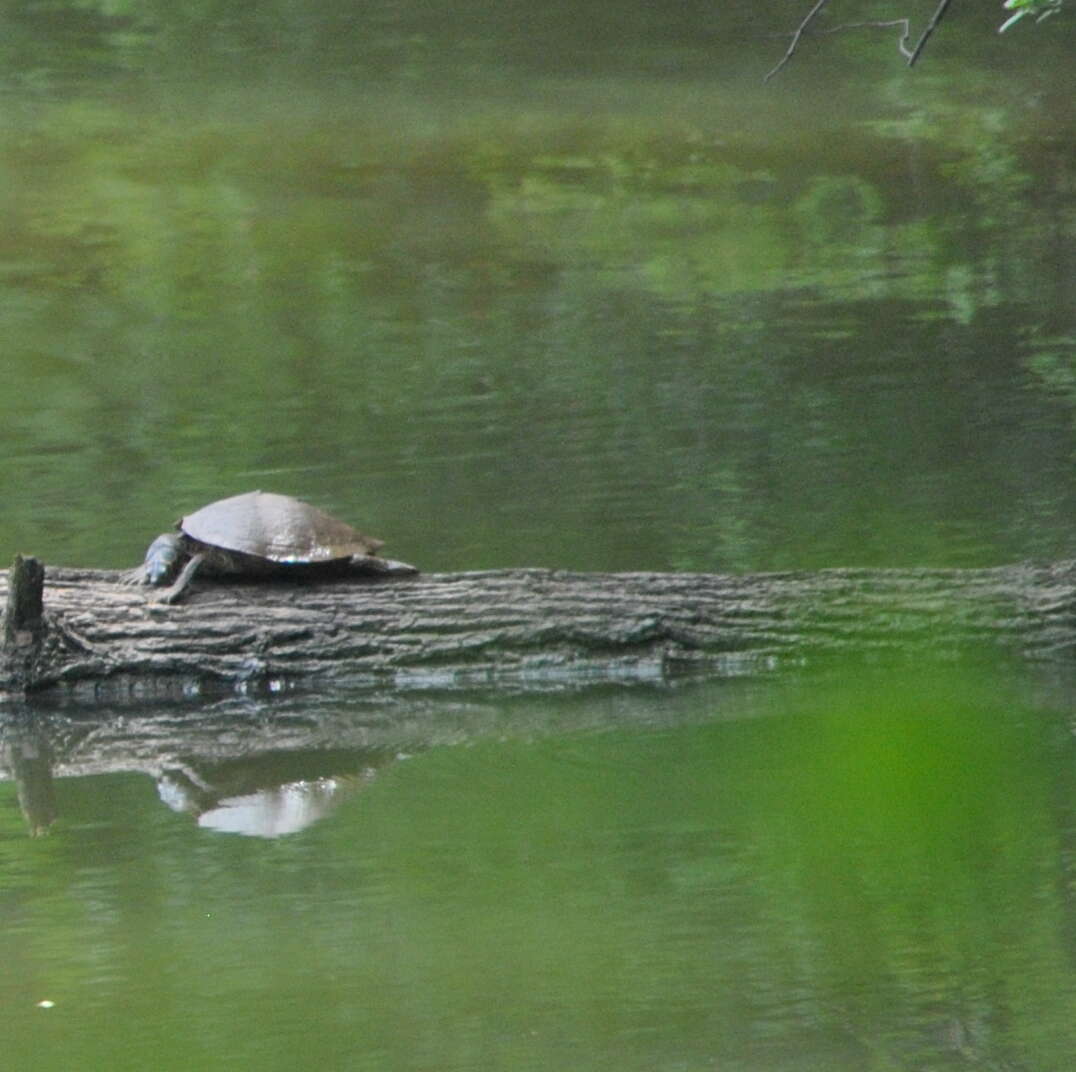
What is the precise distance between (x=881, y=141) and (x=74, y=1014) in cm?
1239

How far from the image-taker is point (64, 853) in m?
5.26

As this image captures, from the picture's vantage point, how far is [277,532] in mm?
6531

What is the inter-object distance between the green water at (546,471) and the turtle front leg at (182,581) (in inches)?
14.5

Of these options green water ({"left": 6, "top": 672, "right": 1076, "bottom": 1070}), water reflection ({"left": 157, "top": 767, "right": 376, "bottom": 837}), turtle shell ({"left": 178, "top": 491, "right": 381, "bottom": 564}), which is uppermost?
turtle shell ({"left": 178, "top": 491, "right": 381, "bottom": 564})

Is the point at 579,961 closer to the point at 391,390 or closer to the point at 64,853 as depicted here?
the point at 64,853

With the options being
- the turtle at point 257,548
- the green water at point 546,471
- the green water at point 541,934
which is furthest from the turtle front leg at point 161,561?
the green water at point 541,934

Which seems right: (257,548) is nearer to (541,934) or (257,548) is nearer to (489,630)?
(489,630)

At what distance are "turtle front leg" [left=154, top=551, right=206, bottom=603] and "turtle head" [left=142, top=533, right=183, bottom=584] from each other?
0.03 m

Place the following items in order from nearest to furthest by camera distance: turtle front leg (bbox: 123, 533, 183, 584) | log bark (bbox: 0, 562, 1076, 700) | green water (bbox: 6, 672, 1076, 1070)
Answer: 1. green water (bbox: 6, 672, 1076, 1070)
2. log bark (bbox: 0, 562, 1076, 700)
3. turtle front leg (bbox: 123, 533, 183, 584)

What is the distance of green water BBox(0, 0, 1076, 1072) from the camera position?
385cm

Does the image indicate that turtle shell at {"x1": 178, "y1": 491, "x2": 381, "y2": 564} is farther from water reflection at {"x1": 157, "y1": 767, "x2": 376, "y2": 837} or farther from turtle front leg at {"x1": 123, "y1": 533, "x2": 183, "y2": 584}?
water reflection at {"x1": 157, "y1": 767, "x2": 376, "y2": 837}

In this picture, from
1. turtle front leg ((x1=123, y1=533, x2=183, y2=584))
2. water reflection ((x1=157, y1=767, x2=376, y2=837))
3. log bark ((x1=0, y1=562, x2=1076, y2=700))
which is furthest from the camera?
turtle front leg ((x1=123, y1=533, x2=183, y2=584))

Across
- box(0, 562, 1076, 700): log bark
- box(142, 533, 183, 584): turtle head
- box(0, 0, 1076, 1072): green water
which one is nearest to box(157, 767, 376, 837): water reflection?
box(0, 0, 1076, 1072): green water

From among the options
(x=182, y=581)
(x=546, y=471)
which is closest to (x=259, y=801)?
(x=182, y=581)
